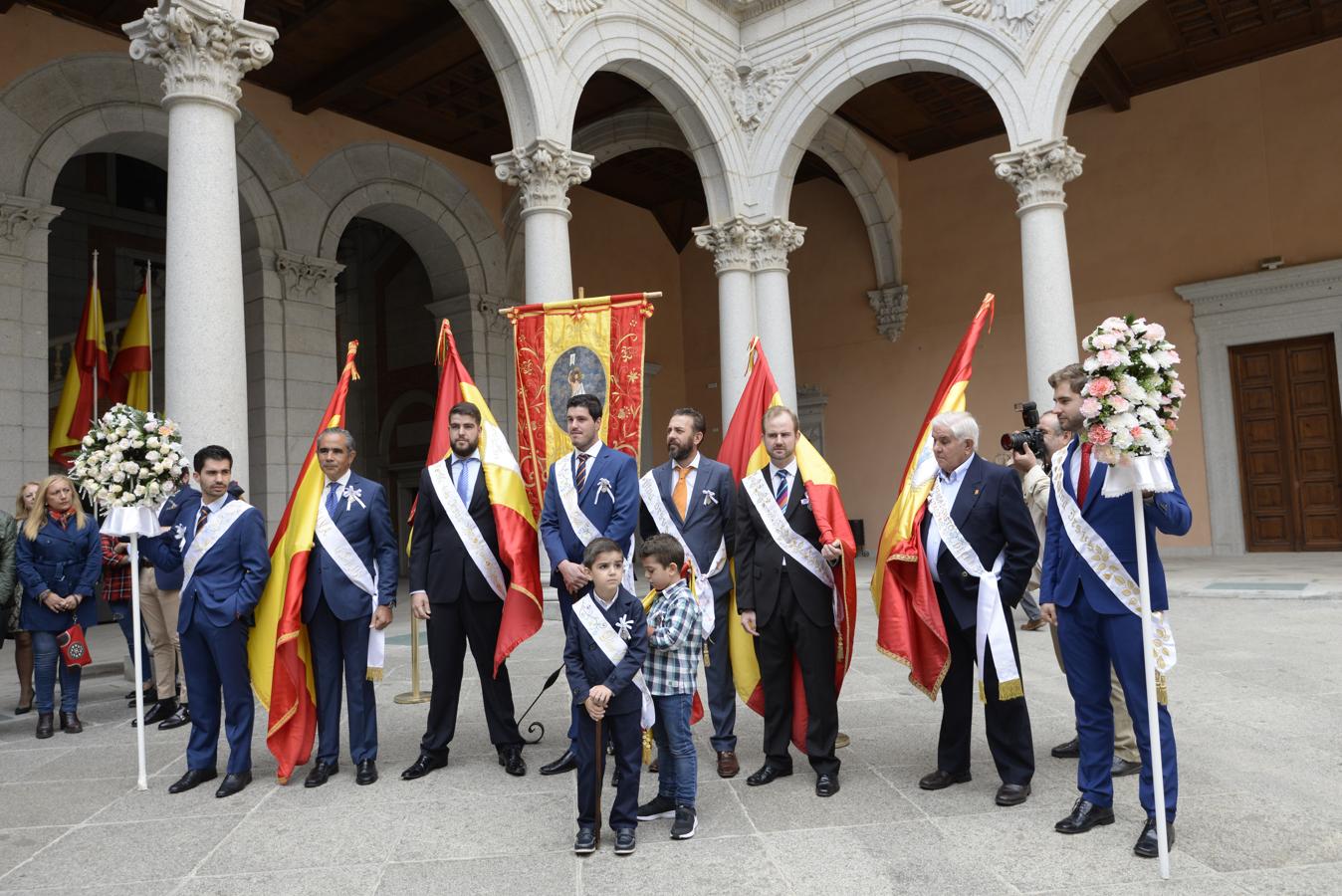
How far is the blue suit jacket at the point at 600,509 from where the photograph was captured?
4.13 meters

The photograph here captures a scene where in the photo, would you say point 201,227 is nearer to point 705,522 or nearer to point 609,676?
point 705,522

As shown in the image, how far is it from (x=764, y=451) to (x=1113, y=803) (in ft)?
6.63

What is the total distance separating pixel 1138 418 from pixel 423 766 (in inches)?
128

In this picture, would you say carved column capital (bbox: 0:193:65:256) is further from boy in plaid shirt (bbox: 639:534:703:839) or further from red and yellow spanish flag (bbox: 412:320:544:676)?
boy in plaid shirt (bbox: 639:534:703:839)

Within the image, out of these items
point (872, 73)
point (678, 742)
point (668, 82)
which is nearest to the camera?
point (678, 742)

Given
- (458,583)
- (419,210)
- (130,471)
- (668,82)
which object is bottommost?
(458,583)

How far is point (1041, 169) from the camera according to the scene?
32.1ft

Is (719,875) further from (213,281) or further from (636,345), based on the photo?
(213,281)

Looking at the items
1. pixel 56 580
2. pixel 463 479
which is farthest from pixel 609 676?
pixel 56 580

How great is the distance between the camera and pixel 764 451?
4.44 meters

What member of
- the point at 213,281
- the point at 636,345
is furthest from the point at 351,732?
the point at 213,281

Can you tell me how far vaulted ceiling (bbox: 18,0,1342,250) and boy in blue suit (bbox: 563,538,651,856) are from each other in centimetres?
885

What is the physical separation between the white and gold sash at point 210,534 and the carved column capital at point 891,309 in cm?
1315

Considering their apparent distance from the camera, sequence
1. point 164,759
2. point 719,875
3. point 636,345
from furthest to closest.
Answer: point 636,345, point 164,759, point 719,875
